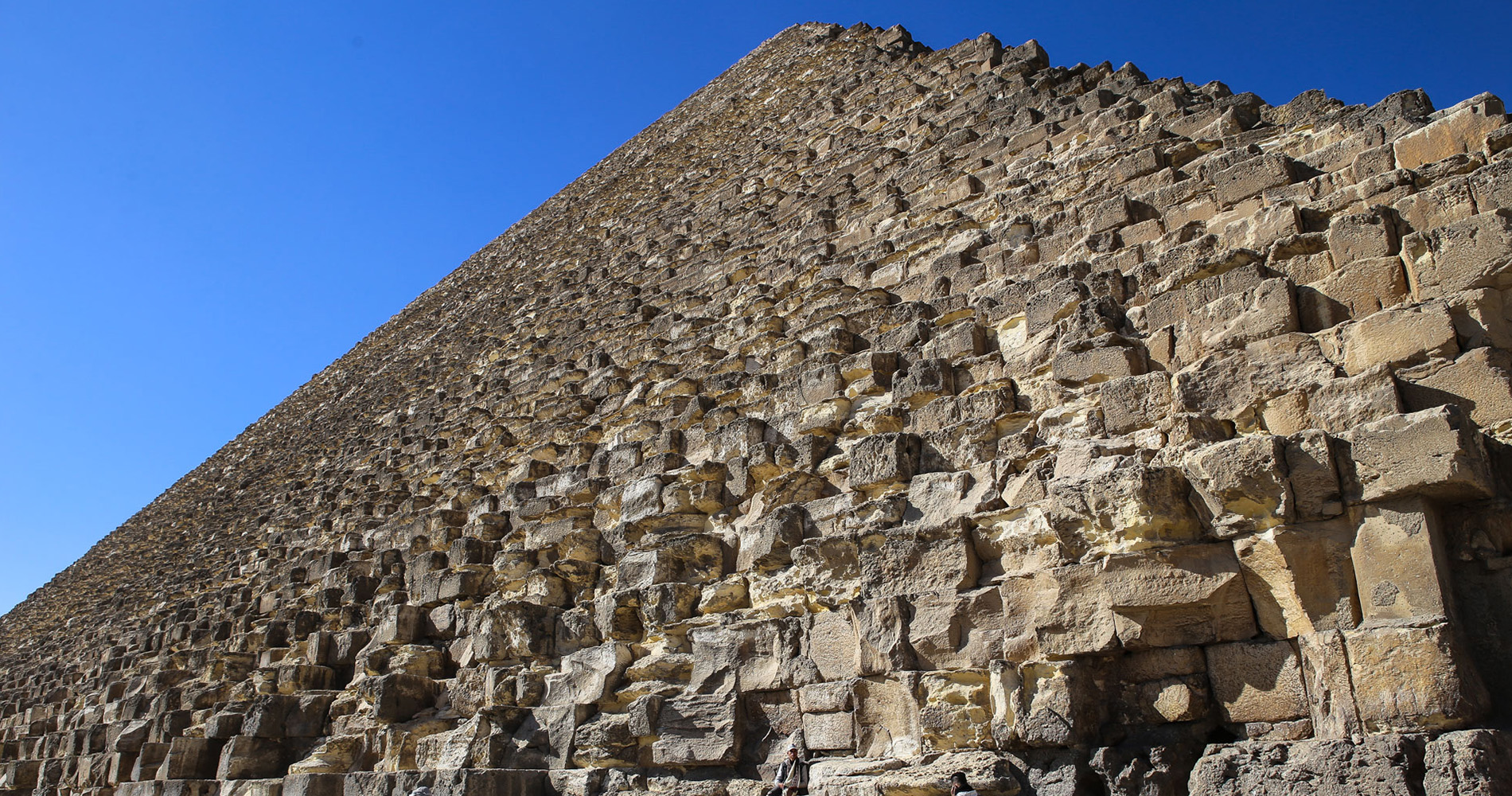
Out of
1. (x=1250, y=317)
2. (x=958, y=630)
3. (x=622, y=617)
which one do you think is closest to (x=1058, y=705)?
(x=958, y=630)

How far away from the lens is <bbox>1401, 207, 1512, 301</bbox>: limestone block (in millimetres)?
3498

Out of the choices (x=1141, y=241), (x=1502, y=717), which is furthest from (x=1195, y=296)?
(x=1502, y=717)

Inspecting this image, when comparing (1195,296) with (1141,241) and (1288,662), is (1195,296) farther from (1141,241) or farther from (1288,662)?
(1288,662)

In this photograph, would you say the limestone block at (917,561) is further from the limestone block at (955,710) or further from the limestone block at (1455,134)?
the limestone block at (1455,134)

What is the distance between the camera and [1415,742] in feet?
9.18

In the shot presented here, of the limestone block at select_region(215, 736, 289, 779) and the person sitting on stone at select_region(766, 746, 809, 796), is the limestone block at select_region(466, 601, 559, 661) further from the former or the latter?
the person sitting on stone at select_region(766, 746, 809, 796)

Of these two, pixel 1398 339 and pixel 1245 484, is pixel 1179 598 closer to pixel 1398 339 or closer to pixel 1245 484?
pixel 1245 484

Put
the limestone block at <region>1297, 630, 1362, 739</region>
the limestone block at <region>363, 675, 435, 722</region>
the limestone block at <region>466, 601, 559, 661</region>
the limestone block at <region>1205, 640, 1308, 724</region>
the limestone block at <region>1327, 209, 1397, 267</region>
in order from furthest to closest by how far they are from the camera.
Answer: the limestone block at <region>363, 675, 435, 722</region>, the limestone block at <region>466, 601, 559, 661</region>, the limestone block at <region>1327, 209, 1397, 267</region>, the limestone block at <region>1205, 640, 1308, 724</region>, the limestone block at <region>1297, 630, 1362, 739</region>

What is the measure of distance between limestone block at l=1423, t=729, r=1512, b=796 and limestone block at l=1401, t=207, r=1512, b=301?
1575 mm

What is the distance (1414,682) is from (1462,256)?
1.59 m

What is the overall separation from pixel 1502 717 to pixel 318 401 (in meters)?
21.0

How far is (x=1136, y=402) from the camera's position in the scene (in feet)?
13.3

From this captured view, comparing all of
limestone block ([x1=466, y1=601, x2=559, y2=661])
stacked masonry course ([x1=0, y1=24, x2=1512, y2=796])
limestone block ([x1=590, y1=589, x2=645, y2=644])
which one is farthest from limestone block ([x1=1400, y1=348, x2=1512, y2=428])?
limestone block ([x1=466, y1=601, x2=559, y2=661])

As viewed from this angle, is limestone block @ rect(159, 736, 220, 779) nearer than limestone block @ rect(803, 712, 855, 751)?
No
